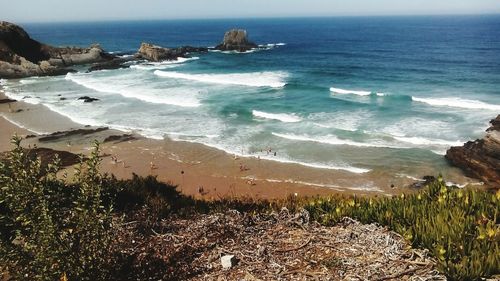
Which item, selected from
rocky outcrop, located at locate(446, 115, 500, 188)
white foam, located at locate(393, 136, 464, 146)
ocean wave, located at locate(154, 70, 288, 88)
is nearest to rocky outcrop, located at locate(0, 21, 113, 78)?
ocean wave, located at locate(154, 70, 288, 88)

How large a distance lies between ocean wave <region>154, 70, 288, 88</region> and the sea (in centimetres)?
14

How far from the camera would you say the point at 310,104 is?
124 ft

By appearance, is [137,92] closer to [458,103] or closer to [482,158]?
[458,103]

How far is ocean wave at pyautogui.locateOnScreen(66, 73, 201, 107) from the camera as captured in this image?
39.7 m

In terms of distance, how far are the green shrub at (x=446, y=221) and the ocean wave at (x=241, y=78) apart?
3934 cm

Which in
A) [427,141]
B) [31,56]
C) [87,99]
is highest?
[31,56]

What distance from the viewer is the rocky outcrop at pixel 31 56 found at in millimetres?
58094

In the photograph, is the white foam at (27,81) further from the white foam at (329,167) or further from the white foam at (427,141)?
the white foam at (427,141)

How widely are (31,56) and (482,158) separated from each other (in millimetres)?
64060

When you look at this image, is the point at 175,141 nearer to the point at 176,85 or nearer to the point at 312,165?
the point at 312,165

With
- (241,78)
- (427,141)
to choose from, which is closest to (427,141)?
(427,141)

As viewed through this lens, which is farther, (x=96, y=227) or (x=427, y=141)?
(x=427, y=141)

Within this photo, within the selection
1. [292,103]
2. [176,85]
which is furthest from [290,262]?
[176,85]

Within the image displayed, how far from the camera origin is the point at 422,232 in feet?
18.6
